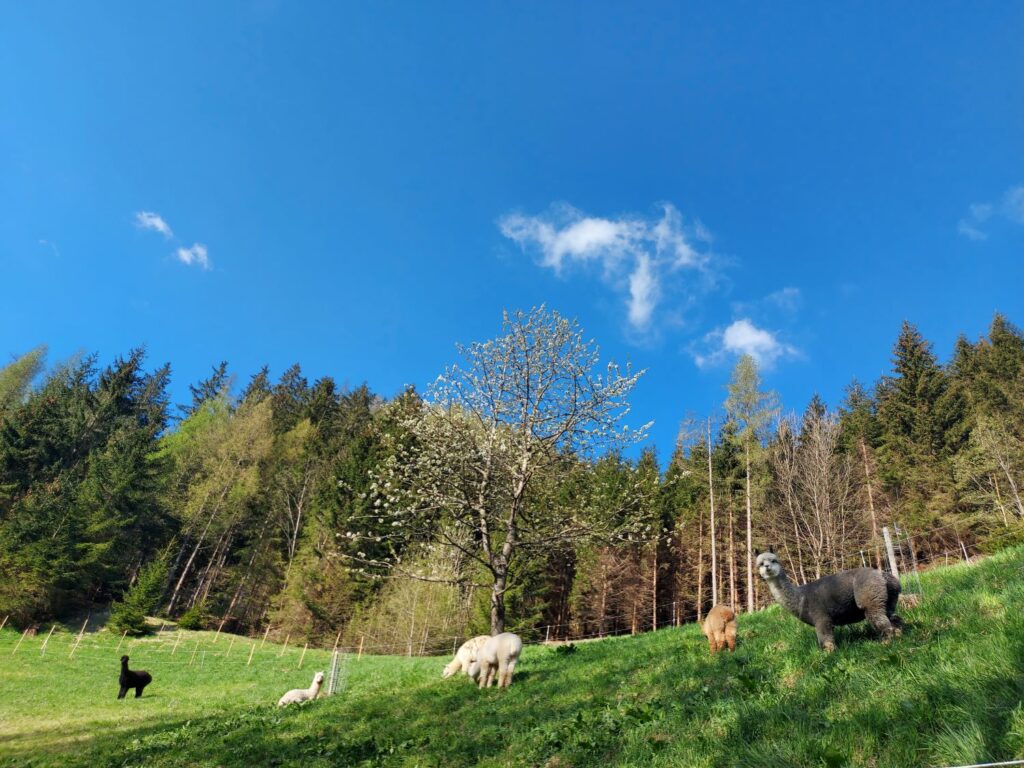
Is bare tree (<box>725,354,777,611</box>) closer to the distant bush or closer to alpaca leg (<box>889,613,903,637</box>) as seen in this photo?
alpaca leg (<box>889,613,903,637</box>)

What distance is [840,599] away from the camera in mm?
6410

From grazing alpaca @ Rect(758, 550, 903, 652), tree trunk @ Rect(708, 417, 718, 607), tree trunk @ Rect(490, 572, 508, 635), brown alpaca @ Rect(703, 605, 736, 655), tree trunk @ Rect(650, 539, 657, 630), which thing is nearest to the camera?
grazing alpaca @ Rect(758, 550, 903, 652)

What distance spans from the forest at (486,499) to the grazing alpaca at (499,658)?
11.8 feet

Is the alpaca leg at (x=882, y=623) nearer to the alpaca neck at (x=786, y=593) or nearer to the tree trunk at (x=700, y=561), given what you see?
the alpaca neck at (x=786, y=593)

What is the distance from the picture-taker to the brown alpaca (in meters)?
8.52

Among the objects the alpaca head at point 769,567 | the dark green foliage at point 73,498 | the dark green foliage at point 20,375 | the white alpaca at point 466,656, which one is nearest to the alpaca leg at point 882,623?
the alpaca head at point 769,567

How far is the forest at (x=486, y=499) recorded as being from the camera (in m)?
17.6

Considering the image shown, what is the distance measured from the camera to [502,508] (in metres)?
17.3

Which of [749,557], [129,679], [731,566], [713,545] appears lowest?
[129,679]

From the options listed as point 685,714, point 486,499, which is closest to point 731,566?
point 486,499

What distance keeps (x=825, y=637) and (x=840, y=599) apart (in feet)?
1.63

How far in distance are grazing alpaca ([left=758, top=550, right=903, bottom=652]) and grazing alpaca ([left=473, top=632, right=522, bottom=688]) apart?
5.82 m

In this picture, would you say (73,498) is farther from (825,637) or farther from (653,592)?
(825,637)

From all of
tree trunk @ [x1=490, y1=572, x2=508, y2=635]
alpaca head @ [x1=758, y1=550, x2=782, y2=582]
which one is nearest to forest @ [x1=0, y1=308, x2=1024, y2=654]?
tree trunk @ [x1=490, y1=572, x2=508, y2=635]
